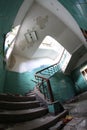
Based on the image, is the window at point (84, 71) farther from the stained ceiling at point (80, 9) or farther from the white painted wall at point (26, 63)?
the stained ceiling at point (80, 9)

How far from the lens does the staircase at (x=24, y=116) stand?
2855 millimetres

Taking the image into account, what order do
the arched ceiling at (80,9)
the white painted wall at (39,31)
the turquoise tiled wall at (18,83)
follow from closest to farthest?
the arched ceiling at (80,9), the turquoise tiled wall at (18,83), the white painted wall at (39,31)

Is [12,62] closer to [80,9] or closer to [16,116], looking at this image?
[16,116]

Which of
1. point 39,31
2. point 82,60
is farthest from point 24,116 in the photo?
point 39,31

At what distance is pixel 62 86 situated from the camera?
25.4 ft

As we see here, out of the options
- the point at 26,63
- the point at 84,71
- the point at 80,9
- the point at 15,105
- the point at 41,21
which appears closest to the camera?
the point at 80,9

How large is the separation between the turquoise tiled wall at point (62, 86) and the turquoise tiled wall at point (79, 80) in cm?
30

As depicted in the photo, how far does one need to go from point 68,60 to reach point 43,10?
304cm

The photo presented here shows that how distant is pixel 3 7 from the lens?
3.66 meters

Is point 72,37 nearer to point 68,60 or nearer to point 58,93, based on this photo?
point 68,60

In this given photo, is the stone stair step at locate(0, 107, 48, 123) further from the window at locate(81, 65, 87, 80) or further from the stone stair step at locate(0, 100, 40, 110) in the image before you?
the window at locate(81, 65, 87, 80)

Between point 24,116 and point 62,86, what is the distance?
4.74 meters

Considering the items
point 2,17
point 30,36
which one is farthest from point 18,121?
point 30,36

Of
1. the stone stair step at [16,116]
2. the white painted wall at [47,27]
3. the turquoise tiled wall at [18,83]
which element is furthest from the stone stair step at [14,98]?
the white painted wall at [47,27]
